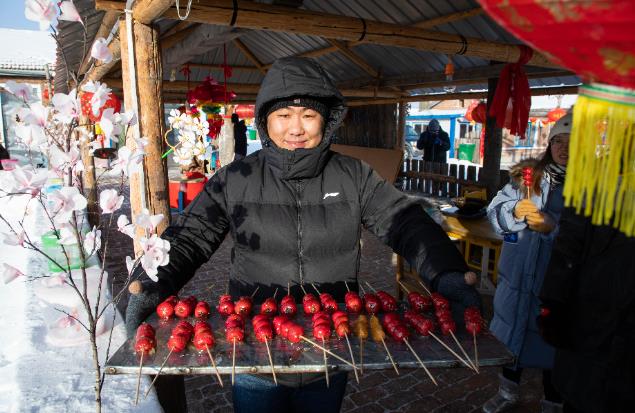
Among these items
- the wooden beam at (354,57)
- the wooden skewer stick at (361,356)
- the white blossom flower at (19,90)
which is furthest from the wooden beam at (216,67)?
the wooden skewer stick at (361,356)

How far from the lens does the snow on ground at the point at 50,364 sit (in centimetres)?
181

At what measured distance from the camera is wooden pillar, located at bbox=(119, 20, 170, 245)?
3.03 metres

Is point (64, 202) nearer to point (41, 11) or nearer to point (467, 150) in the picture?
point (41, 11)

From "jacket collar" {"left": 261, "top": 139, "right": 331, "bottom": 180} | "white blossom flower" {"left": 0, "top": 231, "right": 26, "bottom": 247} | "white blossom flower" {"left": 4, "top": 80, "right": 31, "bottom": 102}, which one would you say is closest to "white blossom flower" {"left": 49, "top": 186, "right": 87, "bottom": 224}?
"white blossom flower" {"left": 0, "top": 231, "right": 26, "bottom": 247}

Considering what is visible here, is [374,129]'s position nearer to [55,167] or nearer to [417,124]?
[55,167]

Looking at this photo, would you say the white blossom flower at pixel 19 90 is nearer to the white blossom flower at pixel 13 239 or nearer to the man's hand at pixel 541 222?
the white blossom flower at pixel 13 239

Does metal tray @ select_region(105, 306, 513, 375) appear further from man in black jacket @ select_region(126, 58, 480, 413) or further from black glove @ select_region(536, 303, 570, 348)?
black glove @ select_region(536, 303, 570, 348)

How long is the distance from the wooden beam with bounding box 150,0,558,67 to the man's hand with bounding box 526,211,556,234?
236 cm

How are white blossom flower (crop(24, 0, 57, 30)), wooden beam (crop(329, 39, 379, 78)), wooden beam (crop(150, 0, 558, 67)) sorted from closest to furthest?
1. white blossom flower (crop(24, 0, 57, 30))
2. wooden beam (crop(150, 0, 558, 67))
3. wooden beam (crop(329, 39, 379, 78))

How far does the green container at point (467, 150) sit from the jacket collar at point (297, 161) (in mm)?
25456

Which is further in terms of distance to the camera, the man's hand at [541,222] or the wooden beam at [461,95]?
the wooden beam at [461,95]

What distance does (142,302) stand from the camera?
5.89 ft

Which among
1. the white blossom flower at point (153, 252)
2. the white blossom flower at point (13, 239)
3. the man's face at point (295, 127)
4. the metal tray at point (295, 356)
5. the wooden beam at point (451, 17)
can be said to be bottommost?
the metal tray at point (295, 356)

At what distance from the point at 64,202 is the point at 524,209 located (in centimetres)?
277
